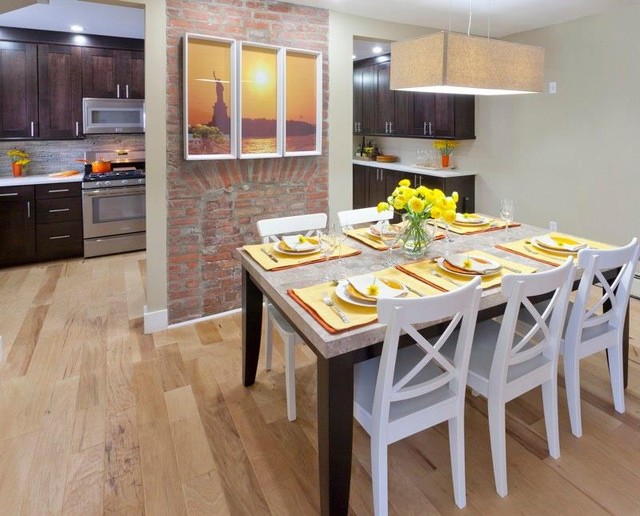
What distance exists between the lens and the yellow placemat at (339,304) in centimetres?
155

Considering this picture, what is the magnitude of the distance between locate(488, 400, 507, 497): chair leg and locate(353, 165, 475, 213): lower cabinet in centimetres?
351

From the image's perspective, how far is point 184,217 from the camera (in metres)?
3.28

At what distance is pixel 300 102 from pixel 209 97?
28.1 inches

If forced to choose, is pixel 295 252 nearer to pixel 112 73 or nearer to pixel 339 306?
pixel 339 306

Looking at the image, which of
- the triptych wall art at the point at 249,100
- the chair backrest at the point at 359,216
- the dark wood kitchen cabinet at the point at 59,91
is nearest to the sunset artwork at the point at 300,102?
the triptych wall art at the point at 249,100

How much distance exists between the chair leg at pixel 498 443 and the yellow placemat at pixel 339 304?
505mm

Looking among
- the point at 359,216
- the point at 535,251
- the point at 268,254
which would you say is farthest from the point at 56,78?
the point at 535,251

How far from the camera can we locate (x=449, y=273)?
2018 millimetres

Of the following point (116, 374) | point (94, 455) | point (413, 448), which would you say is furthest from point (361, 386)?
point (116, 374)

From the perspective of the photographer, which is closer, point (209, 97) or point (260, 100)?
point (209, 97)

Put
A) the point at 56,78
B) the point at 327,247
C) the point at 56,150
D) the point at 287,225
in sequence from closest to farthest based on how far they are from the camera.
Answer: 1. the point at 327,247
2. the point at 287,225
3. the point at 56,78
4. the point at 56,150

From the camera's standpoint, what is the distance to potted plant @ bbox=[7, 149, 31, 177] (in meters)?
4.93

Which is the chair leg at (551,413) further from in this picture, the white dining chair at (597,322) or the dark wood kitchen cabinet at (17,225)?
the dark wood kitchen cabinet at (17,225)

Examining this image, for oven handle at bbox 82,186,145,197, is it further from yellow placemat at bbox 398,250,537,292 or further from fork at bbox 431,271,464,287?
fork at bbox 431,271,464,287
